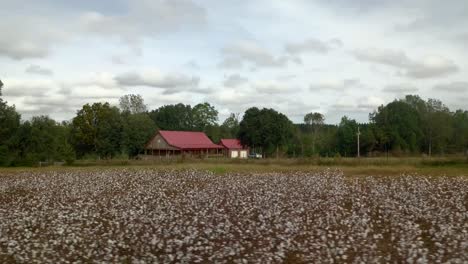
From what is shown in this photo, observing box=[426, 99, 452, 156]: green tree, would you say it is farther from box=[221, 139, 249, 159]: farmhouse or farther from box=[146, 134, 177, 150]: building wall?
box=[146, 134, 177, 150]: building wall

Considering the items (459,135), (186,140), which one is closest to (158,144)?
(186,140)

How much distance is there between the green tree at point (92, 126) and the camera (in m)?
91.9

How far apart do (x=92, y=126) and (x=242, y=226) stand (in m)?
86.4

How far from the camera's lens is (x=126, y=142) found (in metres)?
91.4

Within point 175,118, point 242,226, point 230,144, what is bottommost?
point 242,226

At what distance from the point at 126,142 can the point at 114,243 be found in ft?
266

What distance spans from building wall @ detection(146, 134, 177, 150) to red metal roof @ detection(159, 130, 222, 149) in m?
0.70

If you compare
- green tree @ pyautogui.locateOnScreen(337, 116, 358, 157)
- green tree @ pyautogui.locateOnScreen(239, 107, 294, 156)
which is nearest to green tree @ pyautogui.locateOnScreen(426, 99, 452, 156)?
green tree @ pyautogui.locateOnScreen(337, 116, 358, 157)

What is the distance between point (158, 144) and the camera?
93062 millimetres

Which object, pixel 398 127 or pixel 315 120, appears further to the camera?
pixel 315 120

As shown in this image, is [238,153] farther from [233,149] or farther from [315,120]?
[315,120]

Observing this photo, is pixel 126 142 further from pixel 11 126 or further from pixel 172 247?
pixel 172 247

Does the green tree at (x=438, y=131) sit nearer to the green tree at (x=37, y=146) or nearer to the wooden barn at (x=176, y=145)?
the wooden barn at (x=176, y=145)

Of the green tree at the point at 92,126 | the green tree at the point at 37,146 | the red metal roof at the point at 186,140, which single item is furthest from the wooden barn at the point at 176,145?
the green tree at the point at 37,146
